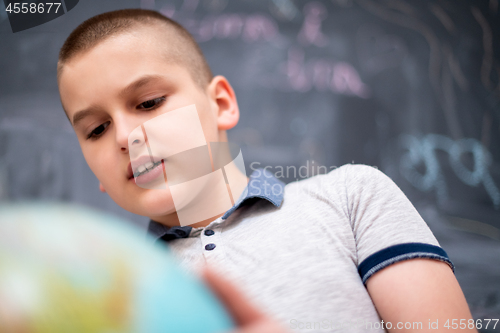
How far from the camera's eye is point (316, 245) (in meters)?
0.44

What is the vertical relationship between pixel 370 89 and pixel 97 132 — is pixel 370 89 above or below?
below

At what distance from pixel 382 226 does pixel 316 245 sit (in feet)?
0.30

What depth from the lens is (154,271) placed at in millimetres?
219

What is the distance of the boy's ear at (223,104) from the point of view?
63 centimetres

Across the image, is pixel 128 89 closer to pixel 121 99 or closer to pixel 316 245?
pixel 121 99

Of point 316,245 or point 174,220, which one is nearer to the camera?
point 316,245

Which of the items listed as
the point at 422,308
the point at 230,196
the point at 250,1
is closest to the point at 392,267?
the point at 422,308

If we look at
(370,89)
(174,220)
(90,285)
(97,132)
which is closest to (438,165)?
(370,89)

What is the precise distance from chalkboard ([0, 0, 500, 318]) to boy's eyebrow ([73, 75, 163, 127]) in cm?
41

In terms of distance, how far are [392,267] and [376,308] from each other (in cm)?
6
